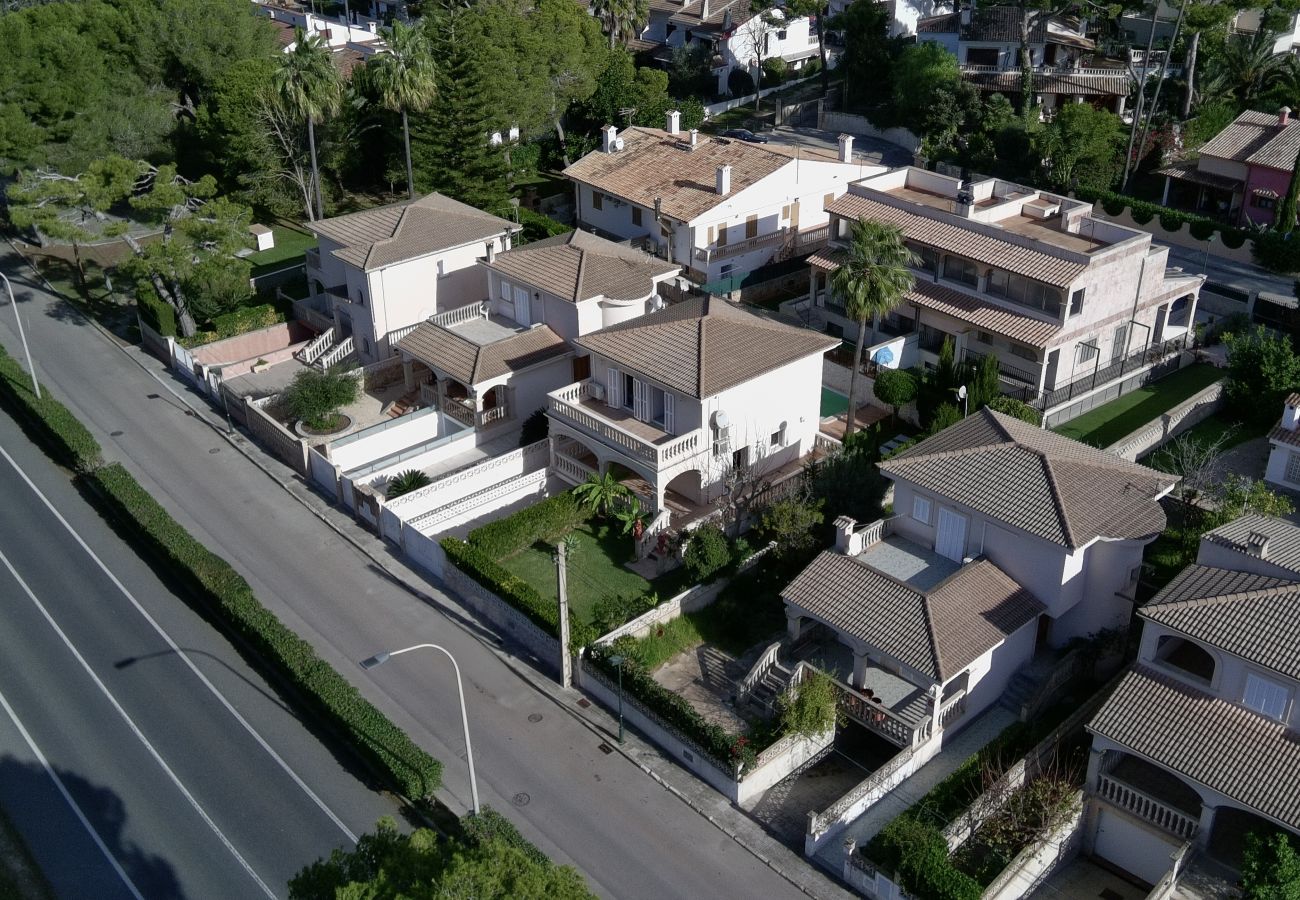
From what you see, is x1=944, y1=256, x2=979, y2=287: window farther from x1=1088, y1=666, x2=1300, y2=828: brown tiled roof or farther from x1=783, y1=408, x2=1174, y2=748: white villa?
x1=1088, y1=666, x2=1300, y2=828: brown tiled roof

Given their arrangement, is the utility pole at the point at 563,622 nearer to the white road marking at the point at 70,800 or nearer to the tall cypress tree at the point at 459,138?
the white road marking at the point at 70,800

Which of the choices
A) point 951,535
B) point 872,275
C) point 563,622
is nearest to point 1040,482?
point 951,535

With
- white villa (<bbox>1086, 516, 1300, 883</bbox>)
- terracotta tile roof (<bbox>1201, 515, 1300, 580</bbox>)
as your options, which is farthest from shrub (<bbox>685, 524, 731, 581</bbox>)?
terracotta tile roof (<bbox>1201, 515, 1300, 580</bbox>)

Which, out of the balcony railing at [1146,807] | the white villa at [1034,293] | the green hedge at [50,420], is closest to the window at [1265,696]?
the balcony railing at [1146,807]

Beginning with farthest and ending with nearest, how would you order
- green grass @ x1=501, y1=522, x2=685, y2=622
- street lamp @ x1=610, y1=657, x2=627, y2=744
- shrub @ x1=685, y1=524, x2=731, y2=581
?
1. green grass @ x1=501, y1=522, x2=685, y2=622
2. shrub @ x1=685, y1=524, x2=731, y2=581
3. street lamp @ x1=610, y1=657, x2=627, y2=744

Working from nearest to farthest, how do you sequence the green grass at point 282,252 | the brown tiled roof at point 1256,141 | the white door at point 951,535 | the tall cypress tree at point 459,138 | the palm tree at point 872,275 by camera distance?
the white door at point 951,535, the palm tree at point 872,275, the tall cypress tree at point 459,138, the brown tiled roof at point 1256,141, the green grass at point 282,252

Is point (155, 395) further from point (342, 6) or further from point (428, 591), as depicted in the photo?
point (342, 6)

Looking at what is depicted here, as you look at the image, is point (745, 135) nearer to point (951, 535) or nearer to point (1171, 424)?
point (1171, 424)
